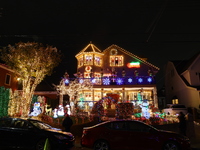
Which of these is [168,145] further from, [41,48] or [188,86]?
[188,86]

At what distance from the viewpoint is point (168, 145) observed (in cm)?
717

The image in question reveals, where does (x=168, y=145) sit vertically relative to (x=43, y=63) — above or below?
below

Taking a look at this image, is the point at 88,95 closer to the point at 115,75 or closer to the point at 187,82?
the point at 115,75

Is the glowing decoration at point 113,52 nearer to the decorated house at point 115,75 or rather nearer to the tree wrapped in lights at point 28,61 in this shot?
the decorated house at point 115,75

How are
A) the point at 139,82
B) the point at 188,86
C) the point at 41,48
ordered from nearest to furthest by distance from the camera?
the point at 41,48 < the point at 188,86 < the point at 139,82

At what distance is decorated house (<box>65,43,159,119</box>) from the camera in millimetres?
22922

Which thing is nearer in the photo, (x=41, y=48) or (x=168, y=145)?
(x=168, y=145)

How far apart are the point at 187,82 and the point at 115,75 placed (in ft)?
31.2

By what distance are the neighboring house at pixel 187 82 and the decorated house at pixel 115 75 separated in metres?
3.62

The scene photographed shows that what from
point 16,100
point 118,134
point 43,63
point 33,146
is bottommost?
point 33,146

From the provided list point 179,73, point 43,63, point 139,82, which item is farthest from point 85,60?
point 179,73

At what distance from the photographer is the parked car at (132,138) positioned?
7.12m

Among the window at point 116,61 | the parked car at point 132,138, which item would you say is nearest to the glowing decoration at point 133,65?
the window at point 116,61

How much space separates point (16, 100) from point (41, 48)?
219 inches
